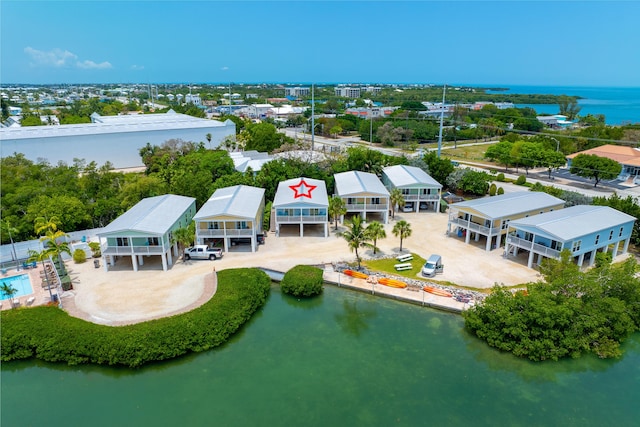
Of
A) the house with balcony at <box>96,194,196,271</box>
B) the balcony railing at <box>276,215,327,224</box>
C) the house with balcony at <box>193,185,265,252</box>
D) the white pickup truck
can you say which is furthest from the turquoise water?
the balcony railing at <box>276,215,327,224</box>

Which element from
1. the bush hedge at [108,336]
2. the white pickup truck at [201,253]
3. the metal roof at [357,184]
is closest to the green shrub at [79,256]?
the white pickup truck at [201,253]

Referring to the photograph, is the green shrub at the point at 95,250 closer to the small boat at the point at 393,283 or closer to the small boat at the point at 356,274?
the small boat at the point at 356,274

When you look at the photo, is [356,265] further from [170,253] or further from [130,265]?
[130,265]

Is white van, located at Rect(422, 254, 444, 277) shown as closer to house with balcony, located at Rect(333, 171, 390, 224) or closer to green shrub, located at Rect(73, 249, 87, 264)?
house with balcony, located at Rect(333, 171, 390, 224)

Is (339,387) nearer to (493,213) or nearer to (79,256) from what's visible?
(493,213)

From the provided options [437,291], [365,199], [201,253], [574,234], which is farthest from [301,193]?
[574,234]

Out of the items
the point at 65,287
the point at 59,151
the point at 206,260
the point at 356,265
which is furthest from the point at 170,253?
the point at 59,151

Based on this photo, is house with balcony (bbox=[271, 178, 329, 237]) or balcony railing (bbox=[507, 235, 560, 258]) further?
house with balcony (bbox=[271, 178, 329, 237])
